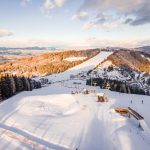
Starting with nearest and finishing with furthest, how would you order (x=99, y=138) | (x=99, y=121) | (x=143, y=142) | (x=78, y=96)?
(x=143, y=142)
(x=99, y=138)
(x=99, y=121)
(x=78, y=96)

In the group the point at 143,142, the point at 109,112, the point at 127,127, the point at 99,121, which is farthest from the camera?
the point at 109,112

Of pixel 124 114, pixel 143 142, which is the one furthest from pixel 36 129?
pixel 124 114

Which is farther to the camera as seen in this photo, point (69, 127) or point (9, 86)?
point (9, 86)

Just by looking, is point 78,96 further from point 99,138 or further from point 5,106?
point 99,138

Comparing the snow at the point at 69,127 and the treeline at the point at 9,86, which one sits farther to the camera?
the treeline at the point at 9,86

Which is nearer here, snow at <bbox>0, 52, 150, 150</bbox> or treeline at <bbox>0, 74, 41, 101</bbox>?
snow at <bbox>0, 52, 150, 150</bbox>

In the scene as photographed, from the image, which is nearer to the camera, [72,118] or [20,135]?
[20,135]

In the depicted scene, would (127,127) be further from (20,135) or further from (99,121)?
(20,135)

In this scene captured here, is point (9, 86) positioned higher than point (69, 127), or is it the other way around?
point (9, 86)
